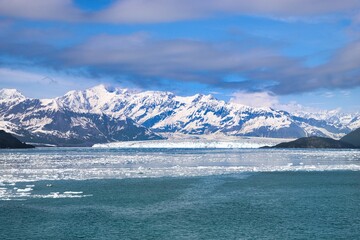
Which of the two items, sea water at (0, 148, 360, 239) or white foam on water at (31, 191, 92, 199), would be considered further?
white foam on water at (31, 191, 92, 199)

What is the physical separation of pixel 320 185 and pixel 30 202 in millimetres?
39617

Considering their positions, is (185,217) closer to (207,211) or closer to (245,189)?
(207,211)

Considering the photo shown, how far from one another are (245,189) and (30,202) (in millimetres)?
26967

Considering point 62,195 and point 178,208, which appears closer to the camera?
point 178,208

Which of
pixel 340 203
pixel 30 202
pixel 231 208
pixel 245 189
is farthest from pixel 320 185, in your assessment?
pixel 30 202

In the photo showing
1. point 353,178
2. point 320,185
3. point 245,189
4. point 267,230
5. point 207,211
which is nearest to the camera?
point 267,230

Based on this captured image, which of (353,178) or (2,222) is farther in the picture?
(353,178)

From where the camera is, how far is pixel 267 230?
3738 centimetres

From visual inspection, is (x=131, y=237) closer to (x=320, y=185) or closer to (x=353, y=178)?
(x=320, y=185)

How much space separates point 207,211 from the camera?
45250 millimetres

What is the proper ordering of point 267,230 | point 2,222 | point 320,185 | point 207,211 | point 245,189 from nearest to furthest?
point 267,230, point 2,222, point 207,211, point 245,189, point 320,185

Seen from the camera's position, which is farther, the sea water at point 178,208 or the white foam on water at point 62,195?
the white foam on water at point 62,195

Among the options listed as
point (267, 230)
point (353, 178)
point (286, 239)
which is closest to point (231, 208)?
point (267, 230)

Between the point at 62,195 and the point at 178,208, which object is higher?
the point at 62,195
